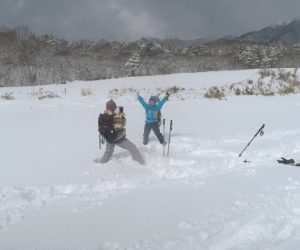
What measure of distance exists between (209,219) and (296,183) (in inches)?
101

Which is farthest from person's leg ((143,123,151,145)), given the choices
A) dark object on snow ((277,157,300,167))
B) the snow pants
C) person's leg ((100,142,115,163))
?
dark object on snow ((277,157,300,167))

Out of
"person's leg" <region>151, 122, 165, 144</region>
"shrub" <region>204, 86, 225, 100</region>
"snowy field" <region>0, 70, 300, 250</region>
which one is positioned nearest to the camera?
"snowy field" <region>0, 70, 300, 250</region>

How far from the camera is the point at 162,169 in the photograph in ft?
30.4

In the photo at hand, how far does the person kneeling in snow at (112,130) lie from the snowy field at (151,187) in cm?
21

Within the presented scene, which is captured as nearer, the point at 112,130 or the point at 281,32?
the point at 112,130

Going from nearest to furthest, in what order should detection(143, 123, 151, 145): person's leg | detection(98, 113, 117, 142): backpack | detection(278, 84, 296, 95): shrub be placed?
detection(98, 113, 117, 142): backpack < detection(143, 123, 151, 145): person's leg < detection(278, 84, 296, 95): shrub

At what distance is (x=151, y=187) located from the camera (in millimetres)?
7953

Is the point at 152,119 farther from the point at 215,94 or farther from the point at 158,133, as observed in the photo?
the point at 215,94

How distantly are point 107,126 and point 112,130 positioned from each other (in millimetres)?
154

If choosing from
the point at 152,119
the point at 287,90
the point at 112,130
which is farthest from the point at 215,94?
the point at 112,130

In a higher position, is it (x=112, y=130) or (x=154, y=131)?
(x=112, y=130)

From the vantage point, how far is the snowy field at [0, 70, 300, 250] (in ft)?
18.7

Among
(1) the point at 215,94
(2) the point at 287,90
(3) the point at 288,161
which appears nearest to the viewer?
(3) the point at 288,161

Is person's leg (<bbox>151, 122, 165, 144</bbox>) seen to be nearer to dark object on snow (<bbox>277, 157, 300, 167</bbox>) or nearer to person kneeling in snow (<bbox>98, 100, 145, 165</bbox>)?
person kneeling in snow (<bbox>98, 100, 145, 165</bbox>)
